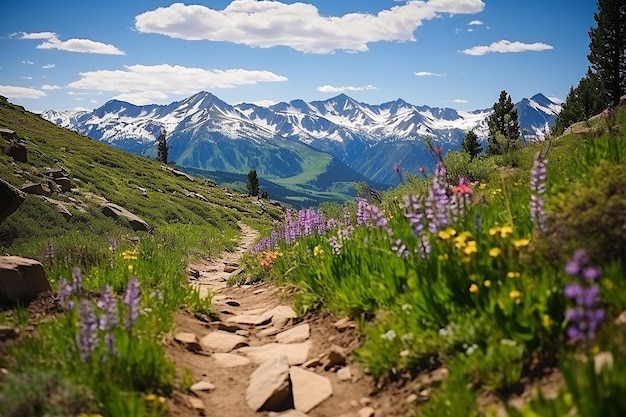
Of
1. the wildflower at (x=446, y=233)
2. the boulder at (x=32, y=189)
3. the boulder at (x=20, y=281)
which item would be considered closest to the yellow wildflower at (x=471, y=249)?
the wildflower at (x=446, y=233)

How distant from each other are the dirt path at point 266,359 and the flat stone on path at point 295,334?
15 millimetres

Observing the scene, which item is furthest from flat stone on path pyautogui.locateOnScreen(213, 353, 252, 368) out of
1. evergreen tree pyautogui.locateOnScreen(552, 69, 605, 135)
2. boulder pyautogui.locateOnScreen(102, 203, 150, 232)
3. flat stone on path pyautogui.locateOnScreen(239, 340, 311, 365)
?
evergreen tree pyautogui.locateOnScreen(552, 69, 605, 135)

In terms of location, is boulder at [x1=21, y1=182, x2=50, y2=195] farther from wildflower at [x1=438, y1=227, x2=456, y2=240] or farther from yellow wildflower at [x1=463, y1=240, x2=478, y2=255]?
yellow wildflower at [x1=463, y1=240, x2=478, y2=255]

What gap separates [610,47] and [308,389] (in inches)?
2206

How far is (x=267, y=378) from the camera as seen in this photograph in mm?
5223

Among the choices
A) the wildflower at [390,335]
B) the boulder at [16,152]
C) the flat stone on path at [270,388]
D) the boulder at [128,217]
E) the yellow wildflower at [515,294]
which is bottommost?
the boulder at [128,217]

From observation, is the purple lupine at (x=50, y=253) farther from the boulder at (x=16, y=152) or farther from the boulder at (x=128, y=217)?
the boulder at (x=16, y=152)

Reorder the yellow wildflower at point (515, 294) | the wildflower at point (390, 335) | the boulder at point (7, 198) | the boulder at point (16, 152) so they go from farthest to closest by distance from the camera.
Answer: the boulder at point (16, 152) → the boulder at point (7, 198) → the wildflower at point (390, 335) → the yellow wildflower at point (515, 294)

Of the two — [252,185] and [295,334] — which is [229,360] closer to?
[295,334]

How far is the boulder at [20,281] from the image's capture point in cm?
683

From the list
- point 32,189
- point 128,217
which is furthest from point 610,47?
point 32,189

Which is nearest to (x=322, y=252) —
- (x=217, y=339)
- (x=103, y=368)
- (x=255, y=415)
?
(x=217, y=339)

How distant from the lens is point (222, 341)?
7.14 m

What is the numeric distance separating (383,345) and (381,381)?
353mm
